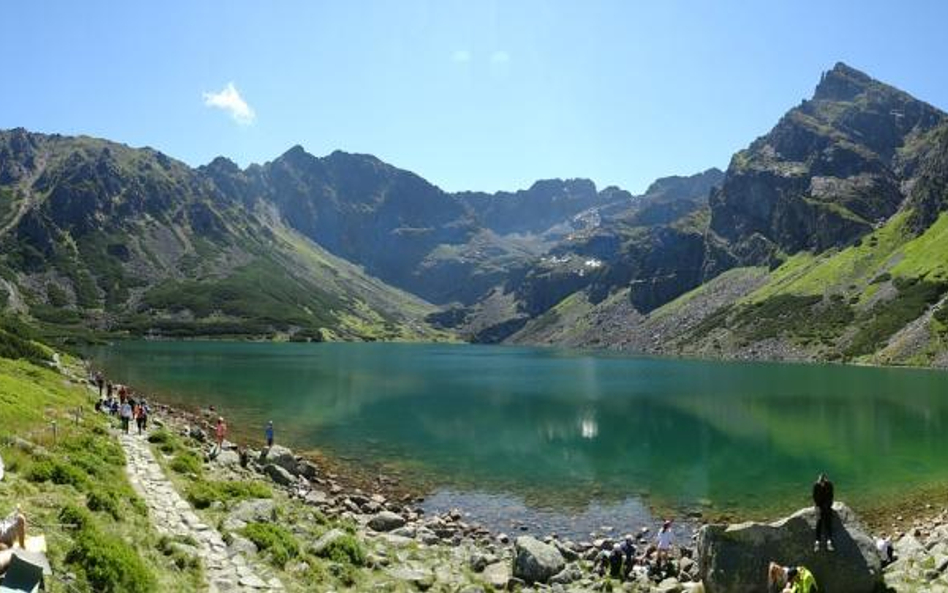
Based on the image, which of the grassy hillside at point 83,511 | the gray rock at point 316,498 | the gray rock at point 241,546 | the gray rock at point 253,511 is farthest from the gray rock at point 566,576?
the gray rock at point 316,498

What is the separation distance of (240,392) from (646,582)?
82.8 meters

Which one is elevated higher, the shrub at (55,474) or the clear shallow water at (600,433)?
the shrub at (55,474)

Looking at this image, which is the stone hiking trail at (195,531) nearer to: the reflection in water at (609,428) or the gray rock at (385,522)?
the gray rock at (385,522)

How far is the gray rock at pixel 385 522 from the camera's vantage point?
1517 inches

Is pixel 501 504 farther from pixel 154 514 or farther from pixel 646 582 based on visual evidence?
pixel 154 514

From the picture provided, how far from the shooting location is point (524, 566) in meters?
30.3

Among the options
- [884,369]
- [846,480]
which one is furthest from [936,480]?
[884,369]

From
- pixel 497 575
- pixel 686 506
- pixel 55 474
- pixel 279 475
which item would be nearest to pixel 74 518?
pixel 55 474

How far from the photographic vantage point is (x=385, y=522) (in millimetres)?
38781

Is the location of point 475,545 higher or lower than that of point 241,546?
lower

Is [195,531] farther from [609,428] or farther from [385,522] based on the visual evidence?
[609,428]

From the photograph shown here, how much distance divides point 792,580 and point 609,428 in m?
59.5

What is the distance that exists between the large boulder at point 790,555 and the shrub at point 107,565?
19421mm

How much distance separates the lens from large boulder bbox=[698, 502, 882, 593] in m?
24.8
